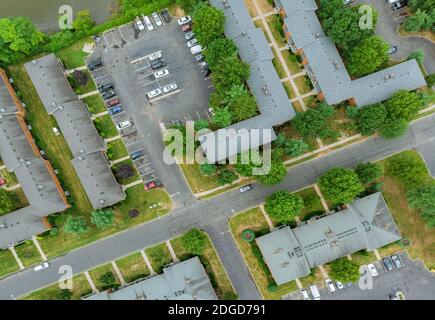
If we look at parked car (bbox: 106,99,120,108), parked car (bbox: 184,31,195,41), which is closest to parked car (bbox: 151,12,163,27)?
parked car (bbox: 184,31,195,41)

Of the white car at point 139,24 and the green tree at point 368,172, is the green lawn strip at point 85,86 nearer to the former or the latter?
the white car at point 139,24

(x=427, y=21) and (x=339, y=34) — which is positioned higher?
(x=339, y=34)

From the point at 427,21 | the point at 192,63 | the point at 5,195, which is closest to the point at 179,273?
the point at 5,195

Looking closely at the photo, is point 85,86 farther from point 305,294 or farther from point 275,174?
point 305,294

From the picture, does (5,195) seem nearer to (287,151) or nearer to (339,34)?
(287,151)

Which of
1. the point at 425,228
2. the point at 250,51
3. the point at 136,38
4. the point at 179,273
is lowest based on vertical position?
the point at 425,228

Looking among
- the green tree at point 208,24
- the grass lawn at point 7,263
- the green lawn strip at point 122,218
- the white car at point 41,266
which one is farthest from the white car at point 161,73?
the grass lawn at point 7,263
